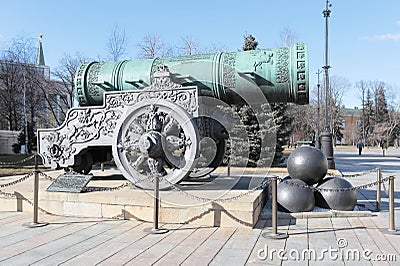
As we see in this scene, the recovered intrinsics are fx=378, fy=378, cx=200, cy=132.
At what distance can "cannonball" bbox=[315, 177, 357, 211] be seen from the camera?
20.4ft

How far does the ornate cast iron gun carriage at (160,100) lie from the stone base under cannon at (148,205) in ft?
1.33

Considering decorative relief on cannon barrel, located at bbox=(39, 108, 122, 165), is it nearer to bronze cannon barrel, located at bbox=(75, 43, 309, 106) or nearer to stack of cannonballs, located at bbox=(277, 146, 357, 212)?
bronze cannon barrel, located at bbox=(75, 43, 309, 106)

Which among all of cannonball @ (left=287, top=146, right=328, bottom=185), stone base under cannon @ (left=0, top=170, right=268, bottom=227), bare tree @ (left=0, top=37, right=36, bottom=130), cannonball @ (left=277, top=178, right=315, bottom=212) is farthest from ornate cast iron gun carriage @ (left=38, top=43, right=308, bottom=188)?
bare tree @ (left=0, top=37, right=36, bottom=130)

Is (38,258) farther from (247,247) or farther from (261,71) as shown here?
(261,71)

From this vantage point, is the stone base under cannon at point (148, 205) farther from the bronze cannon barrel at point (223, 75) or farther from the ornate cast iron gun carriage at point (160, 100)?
the bronze cannon barrel at point (223, 75)

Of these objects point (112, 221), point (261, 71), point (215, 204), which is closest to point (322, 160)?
point (261, 71)

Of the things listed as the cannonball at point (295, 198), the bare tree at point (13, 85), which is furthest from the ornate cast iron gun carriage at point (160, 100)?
the bare tree at point (13, 85)

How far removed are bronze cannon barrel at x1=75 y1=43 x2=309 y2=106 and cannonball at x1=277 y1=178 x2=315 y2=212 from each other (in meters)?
1.44

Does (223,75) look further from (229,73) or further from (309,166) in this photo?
(309,166)

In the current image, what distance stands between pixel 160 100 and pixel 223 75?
1160 mm

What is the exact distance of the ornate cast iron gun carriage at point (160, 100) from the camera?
5934 mm

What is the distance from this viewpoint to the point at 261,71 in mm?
6184

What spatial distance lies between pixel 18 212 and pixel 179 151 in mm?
2861

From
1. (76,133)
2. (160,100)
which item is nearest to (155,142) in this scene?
(160,100)
